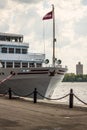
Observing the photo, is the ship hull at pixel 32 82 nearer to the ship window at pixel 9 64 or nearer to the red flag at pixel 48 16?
the ship window at pixel 9 64

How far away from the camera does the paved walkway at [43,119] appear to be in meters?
14.8

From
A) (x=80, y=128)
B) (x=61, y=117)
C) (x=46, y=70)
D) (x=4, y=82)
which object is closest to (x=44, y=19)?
(x=46, y=70)

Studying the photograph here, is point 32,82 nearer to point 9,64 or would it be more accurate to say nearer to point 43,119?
point 9,64

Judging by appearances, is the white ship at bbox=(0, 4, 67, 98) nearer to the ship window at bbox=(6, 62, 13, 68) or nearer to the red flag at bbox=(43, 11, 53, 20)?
the ship window at bbox=(6, 62, 13, 68)

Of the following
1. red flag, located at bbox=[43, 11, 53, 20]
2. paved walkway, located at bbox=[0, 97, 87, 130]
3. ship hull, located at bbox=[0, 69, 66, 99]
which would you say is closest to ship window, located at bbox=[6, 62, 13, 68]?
ship hull, located at bbox=[0, 69, 66, 99]

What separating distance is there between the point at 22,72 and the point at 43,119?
20.4 meters

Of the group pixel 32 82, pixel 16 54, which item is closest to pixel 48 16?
pixel 32 82

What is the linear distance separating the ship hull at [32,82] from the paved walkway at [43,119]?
15.1m

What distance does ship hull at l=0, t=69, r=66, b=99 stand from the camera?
36.6m

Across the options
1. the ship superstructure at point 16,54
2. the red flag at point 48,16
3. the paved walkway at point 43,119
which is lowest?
the paved walkway at point 43,119

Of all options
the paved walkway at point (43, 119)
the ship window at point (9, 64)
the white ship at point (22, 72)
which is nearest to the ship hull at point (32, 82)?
the white ship at point (22, 72)

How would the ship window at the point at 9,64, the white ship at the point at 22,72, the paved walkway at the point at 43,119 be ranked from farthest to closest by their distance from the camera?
the ship window at the point at 9,64 → the white ship at the point at 22,72 → the paved walkway at the point at 43,119

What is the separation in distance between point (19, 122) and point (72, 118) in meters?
2.65

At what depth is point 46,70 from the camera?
36312 millimetres
